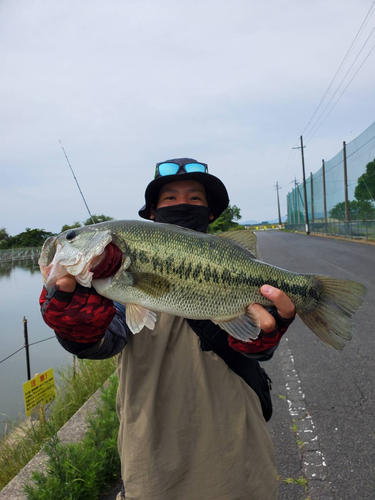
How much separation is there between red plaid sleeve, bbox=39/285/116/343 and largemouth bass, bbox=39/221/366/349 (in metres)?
0.09

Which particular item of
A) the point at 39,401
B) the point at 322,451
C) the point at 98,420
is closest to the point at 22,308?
the point at 39,401

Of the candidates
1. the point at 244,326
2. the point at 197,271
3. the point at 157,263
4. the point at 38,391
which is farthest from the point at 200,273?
the point at 38,391

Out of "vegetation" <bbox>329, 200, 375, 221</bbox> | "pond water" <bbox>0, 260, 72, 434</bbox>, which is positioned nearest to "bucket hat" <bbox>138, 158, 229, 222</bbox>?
"pond water" <bbox>0, 260, 72, 434</bbox>

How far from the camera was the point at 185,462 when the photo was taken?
195 centimetres

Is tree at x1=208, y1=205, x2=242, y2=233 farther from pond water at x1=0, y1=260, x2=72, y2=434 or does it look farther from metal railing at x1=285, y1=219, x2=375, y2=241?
pond water at x1=0, y1=260, x2=72, y2=434

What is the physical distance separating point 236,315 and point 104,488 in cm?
197

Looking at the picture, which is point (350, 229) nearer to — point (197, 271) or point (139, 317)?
point (197, 271)

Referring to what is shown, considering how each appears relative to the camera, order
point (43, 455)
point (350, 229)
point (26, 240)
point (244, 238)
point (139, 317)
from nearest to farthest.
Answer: point (139, 317)
point (244, 238)
point (43, 455)
point (350, 229)
point (26, 240)

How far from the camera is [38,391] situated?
4293 mm

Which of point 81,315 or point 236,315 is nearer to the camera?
point 81,315

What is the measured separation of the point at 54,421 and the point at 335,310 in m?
3.63

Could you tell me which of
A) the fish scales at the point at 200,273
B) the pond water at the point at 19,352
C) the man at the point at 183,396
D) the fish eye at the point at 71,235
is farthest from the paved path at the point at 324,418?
the pond water at the point at 19,352

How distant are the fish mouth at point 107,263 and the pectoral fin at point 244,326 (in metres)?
0.65

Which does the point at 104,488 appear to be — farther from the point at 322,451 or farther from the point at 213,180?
the point at 213,180
